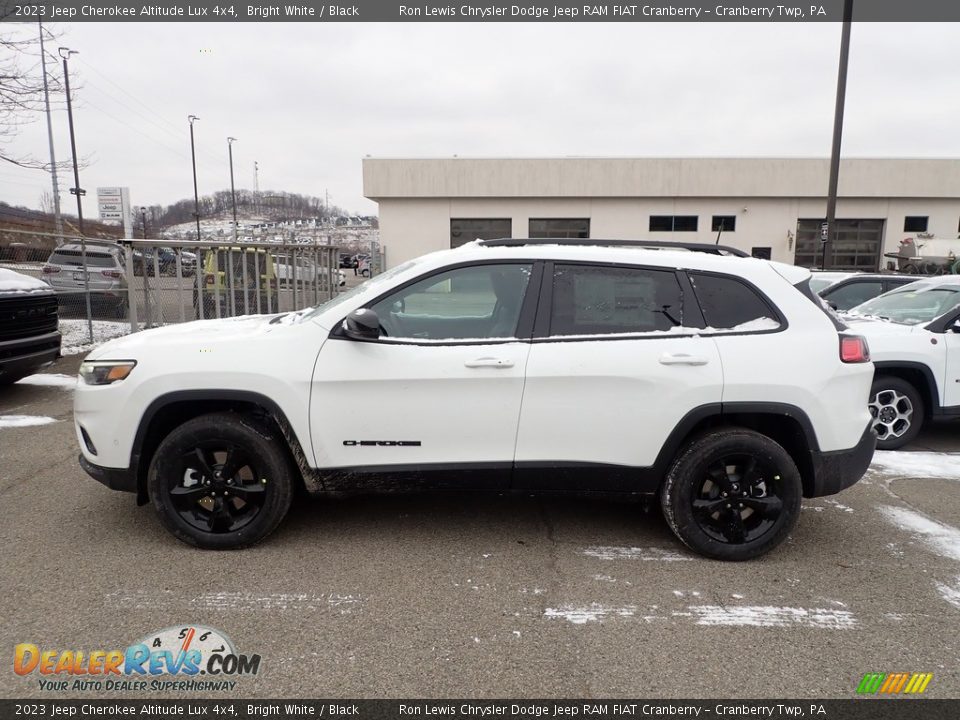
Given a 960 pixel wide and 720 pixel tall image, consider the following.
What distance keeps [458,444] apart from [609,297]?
1190mm

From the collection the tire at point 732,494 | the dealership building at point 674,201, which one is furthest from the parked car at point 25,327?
the dealership building at point 674,201

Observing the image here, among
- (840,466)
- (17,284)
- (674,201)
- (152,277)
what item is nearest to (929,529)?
(840,466)

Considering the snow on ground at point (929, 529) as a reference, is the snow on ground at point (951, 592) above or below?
above

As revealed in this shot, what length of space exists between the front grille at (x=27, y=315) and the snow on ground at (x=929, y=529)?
7.88 m

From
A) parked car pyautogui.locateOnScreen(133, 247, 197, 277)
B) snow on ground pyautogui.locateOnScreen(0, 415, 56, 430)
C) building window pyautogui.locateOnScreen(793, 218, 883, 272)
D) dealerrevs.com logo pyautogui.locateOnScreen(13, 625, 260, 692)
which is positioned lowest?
dealerrevs.com logo pyautogui.locateOnScreen(13, 625, 260, 692)

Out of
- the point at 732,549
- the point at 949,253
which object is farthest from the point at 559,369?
the point at 949,253

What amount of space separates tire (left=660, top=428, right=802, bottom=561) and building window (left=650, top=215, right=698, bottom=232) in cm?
2751

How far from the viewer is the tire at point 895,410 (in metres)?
5.59

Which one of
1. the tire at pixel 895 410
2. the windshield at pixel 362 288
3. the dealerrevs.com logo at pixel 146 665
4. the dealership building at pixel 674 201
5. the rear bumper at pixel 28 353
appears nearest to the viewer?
the dealerrevs.com logo at pixel 146 665

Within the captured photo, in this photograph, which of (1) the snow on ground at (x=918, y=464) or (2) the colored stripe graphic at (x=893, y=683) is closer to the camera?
(2) the colored stripe graphic at (x=893, y=683)

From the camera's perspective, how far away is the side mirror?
3160mm

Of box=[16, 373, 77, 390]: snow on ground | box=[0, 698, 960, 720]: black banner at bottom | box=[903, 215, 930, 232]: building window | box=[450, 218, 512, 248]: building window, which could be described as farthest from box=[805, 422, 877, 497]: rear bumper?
box=[903, 215, 930, 232]: building window

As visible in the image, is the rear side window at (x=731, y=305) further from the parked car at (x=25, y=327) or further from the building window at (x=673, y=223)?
the building window at (x=673, y=223)

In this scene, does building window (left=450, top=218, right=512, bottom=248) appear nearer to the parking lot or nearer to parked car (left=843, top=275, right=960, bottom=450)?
parked car (left=843, top=275, right=960, bottom=450)
